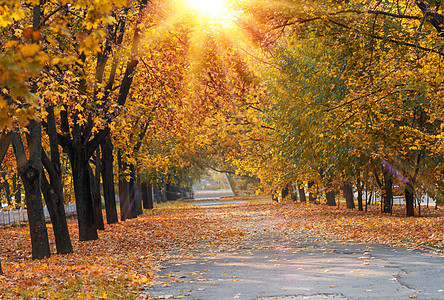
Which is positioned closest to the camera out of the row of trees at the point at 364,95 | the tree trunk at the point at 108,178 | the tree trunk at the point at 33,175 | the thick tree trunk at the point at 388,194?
the tree trunk at the point at 33,175

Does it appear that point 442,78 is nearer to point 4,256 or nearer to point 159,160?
point 4,256

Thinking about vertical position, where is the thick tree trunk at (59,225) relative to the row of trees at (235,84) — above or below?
below

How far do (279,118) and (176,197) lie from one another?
4828cm

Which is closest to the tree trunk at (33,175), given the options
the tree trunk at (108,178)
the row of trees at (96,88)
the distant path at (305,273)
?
the row of trees at (96,88)

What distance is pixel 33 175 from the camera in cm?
1228

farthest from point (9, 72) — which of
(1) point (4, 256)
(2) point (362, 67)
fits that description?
(1) point (4, 256)

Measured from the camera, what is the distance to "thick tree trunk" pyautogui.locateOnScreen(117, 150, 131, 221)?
93.9 feet

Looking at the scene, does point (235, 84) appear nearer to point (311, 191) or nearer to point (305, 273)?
point (305, 273)

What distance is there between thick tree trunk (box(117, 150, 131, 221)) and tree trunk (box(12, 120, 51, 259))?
15166 mm

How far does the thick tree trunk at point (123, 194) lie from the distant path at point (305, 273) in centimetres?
1506

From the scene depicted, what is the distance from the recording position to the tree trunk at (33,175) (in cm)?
1228

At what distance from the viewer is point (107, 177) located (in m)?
24.5

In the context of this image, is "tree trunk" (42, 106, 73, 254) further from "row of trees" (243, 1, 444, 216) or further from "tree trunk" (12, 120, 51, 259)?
"row of trees" (243, 1, 444, 216)

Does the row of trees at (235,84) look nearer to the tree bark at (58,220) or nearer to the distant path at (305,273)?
the tree bark at (58,220)
